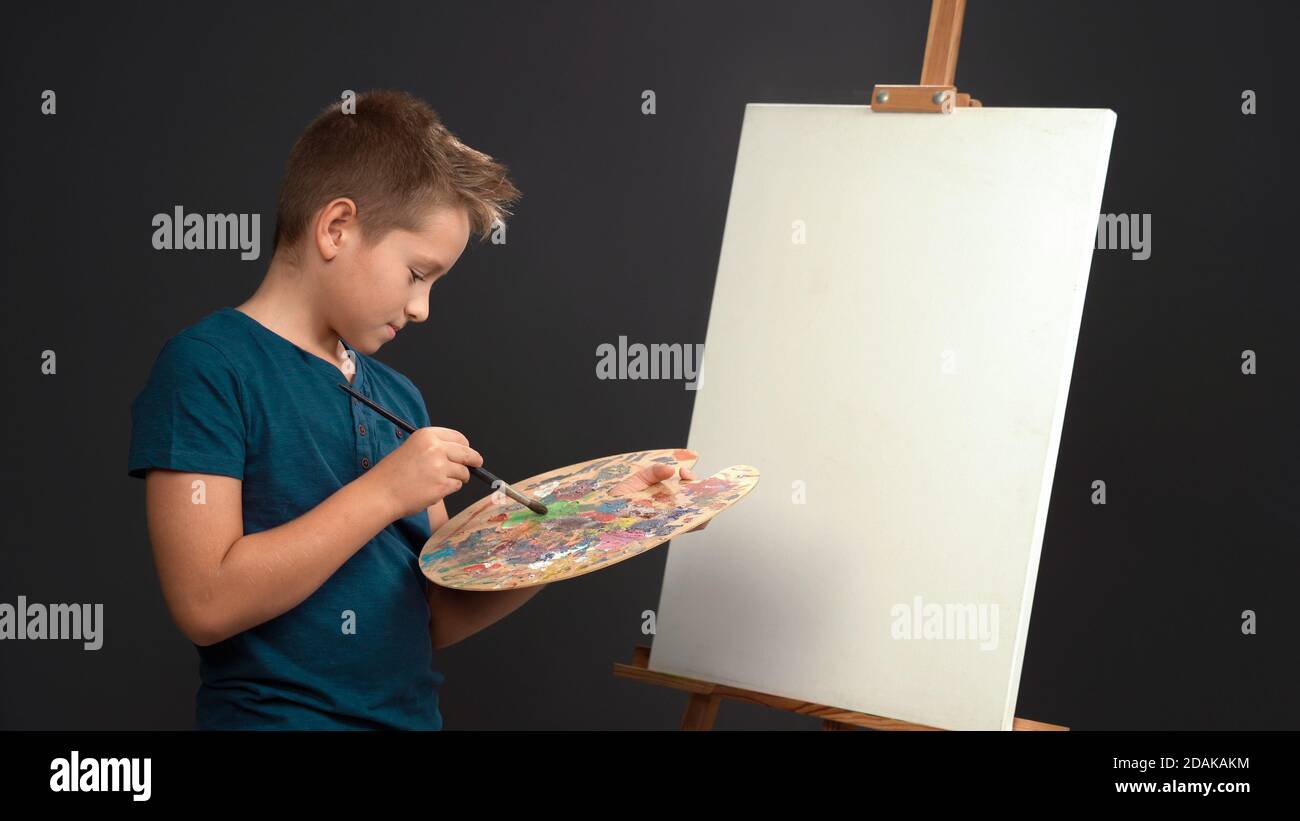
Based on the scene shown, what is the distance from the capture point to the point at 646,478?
158cm

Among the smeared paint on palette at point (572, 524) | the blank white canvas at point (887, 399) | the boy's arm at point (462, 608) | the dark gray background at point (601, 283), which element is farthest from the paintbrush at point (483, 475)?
the dark gray background at point (601, 283)

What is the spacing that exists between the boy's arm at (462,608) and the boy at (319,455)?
0.05m

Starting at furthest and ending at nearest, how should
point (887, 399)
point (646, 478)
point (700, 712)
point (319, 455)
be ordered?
point (700, 712)
point (887, 399)
point (646, 478)
point (319, 455)

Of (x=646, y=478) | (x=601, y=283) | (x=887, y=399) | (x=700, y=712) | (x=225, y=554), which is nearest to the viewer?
(x=225, y=554)

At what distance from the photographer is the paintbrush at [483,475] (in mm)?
1466

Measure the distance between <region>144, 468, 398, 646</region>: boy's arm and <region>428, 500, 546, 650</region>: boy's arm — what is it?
11.8 inches

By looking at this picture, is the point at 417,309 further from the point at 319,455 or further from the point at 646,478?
the point at 646,478

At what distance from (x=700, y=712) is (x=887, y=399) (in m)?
0.53

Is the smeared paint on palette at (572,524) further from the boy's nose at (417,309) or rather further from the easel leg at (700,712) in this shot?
the easel leg at (700,712)

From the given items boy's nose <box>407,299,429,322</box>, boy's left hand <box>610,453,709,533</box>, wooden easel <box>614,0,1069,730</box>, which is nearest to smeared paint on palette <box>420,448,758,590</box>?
boy's left hand <box>610,453,709,533</box>

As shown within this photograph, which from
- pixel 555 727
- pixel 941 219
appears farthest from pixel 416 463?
pixel 555 727

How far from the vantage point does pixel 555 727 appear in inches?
105

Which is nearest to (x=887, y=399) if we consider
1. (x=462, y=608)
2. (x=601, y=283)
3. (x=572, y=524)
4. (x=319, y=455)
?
(x=572, y=524)

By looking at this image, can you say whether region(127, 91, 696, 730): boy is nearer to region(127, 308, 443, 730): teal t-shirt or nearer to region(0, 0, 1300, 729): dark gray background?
region(127, 308, 443, 730): teal t-shirt
